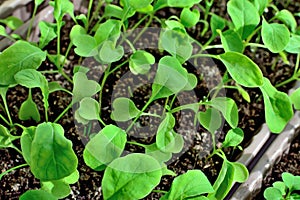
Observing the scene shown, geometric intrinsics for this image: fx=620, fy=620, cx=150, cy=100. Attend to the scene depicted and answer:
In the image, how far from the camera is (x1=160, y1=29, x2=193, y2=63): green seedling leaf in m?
0.91

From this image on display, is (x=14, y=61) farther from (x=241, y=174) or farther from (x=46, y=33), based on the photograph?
(x=241, y=174)

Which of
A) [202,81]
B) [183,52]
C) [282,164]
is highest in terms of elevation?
[183,52]

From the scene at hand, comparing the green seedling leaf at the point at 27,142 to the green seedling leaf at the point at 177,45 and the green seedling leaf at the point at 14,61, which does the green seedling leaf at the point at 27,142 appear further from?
the green seedling leaf at the point at 177,45

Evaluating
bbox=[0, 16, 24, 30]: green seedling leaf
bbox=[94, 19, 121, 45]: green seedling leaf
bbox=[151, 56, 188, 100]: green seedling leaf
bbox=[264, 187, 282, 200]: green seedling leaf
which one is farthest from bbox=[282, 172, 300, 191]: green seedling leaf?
bbox=[0, 16, 24, 30]: green seedling leaf

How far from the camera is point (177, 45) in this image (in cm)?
93

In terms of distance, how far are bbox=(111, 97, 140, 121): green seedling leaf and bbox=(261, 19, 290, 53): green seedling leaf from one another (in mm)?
222

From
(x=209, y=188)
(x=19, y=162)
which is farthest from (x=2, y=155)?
(x=209, y=188)

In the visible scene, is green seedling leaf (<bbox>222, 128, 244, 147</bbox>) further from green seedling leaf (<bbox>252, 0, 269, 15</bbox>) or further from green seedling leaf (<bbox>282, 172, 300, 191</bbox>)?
green seedling leaf (<bbox>252, 0, 269, 15</bbox>)

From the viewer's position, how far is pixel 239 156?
1.02 metres

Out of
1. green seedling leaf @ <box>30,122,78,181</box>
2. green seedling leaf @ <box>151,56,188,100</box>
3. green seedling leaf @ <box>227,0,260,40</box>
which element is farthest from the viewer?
green seedling leaf @ <box>227,0,260,40</box>

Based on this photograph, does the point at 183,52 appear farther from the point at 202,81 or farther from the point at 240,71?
the point at 202,81

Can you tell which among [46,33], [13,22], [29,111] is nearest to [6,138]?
[29,111]

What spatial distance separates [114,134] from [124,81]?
0.27 metres

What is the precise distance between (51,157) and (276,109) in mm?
362
